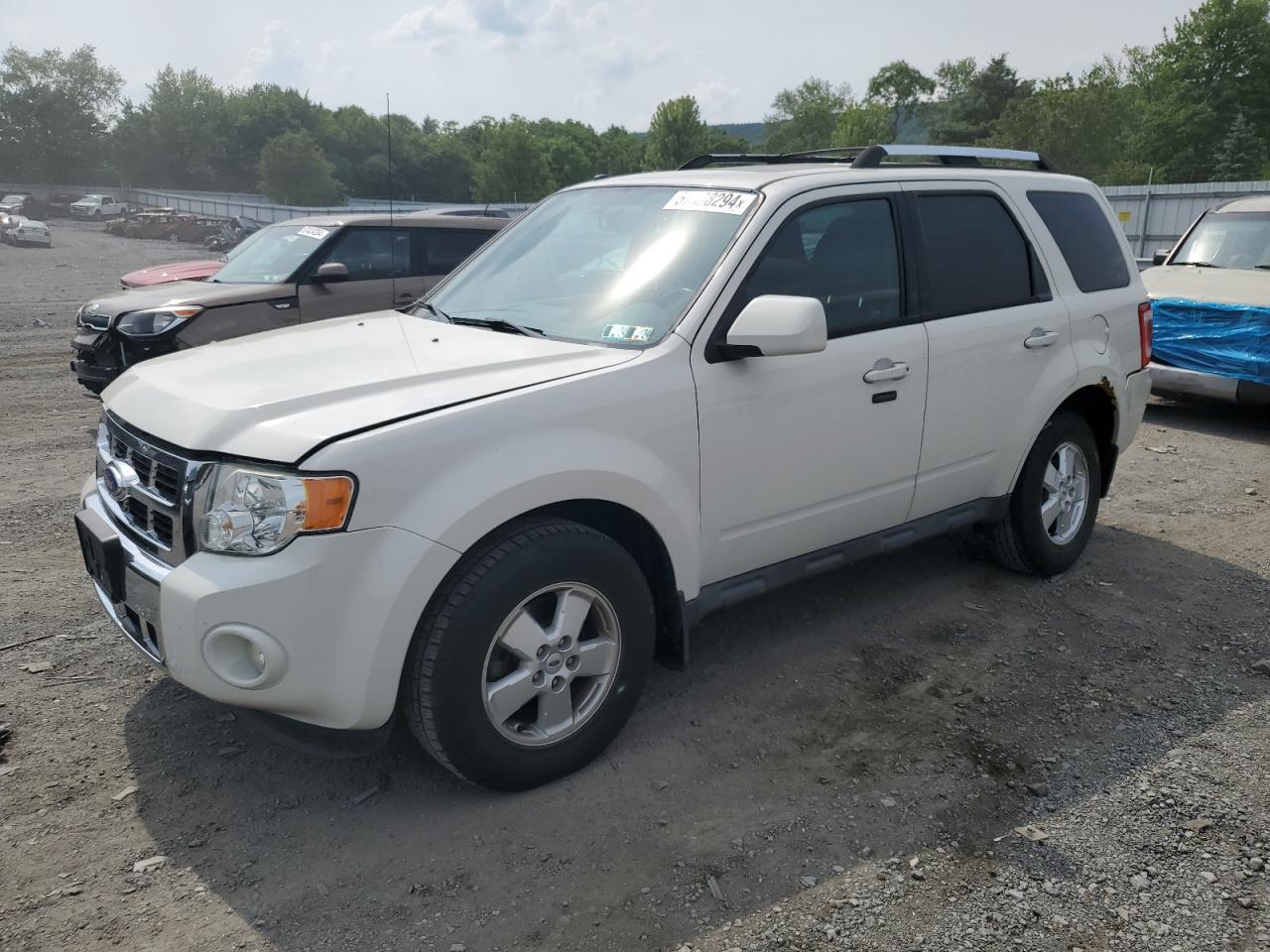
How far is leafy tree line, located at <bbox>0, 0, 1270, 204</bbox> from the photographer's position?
188ft

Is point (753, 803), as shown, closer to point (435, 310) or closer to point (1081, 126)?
point (435, 310)

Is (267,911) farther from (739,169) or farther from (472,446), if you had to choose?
(739,169)

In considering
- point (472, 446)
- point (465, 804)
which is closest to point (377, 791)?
point (465, 804)

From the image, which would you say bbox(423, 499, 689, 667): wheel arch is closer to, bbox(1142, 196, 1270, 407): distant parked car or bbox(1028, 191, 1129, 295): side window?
bbox(1028, 191, 1129, 295): side window

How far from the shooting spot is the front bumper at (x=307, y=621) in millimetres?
2652

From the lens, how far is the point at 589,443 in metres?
3.12

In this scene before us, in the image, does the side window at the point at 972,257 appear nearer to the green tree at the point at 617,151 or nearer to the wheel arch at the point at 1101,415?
the wheel arch at the point at 1101,415

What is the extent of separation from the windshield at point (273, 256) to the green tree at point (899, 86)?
111 m

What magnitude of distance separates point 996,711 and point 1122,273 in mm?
2610

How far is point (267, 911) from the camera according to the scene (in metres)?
2.68

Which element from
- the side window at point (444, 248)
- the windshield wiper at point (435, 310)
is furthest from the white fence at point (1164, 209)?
the windshield wiper at point (435, 310)

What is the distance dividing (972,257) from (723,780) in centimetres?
253

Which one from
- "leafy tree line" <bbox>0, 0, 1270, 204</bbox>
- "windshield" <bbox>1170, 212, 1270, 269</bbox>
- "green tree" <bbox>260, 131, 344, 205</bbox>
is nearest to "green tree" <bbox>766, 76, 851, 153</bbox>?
"leafy tree line" <bbox>0, 0, 1270, 204</bbox>

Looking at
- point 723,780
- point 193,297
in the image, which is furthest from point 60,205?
point 723,780
